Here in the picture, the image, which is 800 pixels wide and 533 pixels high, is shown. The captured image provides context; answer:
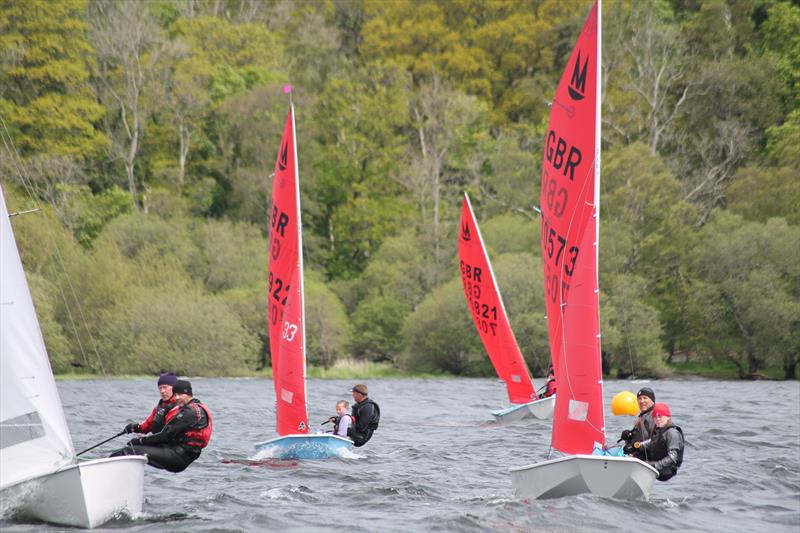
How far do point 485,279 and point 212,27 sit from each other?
142 feet

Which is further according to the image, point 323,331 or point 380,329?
point 380,329

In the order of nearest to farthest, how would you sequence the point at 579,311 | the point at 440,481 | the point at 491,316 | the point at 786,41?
the point at 579,311 → the point at 440,481 → the point at 491,316 → the point at 786,41

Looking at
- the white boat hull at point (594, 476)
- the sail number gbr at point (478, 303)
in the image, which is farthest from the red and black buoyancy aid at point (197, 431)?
the sail number gbr at point (478, 303)

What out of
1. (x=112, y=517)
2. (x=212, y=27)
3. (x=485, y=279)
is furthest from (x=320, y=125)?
(x=112, y=517)

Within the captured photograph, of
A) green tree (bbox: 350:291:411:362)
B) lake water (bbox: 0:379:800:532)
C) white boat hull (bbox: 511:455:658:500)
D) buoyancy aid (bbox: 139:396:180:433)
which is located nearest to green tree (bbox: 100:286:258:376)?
green tree (bbox: 350:291:411:362)

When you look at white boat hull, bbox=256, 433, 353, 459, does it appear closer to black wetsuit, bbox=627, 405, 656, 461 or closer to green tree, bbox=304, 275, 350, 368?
black wetsuit, bbox=627, 405, 656, 461

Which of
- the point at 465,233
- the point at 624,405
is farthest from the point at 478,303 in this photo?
the point at 624,405

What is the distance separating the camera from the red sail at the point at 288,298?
64.5 feet

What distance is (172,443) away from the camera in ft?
49.3

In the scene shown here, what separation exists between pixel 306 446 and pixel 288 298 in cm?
271

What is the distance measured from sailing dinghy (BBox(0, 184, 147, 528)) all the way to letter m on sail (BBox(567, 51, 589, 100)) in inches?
301

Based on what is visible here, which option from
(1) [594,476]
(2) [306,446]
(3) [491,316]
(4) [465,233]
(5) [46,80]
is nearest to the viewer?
(1) [594,476]

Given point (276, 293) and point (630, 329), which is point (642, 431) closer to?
point (276, 293)

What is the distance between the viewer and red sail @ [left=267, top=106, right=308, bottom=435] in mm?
19656
